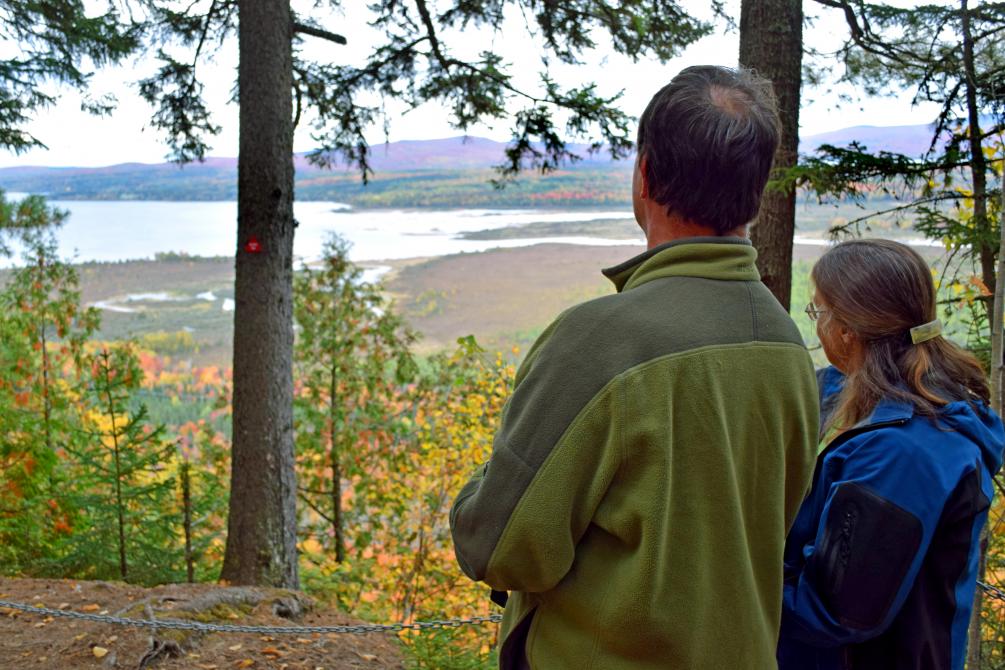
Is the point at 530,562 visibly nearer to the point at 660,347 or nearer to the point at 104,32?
the point at 660,347

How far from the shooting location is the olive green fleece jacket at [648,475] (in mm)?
1216

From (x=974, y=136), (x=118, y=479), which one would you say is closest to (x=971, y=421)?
(x=974, y=136)

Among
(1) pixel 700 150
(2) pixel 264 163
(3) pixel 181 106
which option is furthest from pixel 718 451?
(3) pixel 181 106

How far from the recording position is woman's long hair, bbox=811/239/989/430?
67.4 inches

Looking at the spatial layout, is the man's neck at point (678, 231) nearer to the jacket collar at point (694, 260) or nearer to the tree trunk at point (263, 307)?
the jacket collar at point (694, 260)

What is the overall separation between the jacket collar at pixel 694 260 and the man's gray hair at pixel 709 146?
4cm

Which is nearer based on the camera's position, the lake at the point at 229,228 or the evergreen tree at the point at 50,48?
the evergreen tree at the point at 50,48

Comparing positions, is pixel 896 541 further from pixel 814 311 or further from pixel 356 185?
pixel 356 185

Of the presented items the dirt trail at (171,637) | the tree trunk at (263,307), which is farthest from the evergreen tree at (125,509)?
the dirt trail at (171,637)

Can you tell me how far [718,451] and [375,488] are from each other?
346 inches

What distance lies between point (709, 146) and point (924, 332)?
29.8 inches

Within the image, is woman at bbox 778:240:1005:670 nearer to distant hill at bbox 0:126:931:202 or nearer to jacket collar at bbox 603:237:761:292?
jacket collar at bbox 603:237:761:292

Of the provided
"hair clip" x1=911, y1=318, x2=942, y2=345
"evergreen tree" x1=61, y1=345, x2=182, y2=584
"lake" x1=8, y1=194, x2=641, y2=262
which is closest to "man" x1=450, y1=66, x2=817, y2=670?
"hair clip" x1=911, y1=318, x2=942, y2=345

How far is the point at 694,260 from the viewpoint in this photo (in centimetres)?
132
